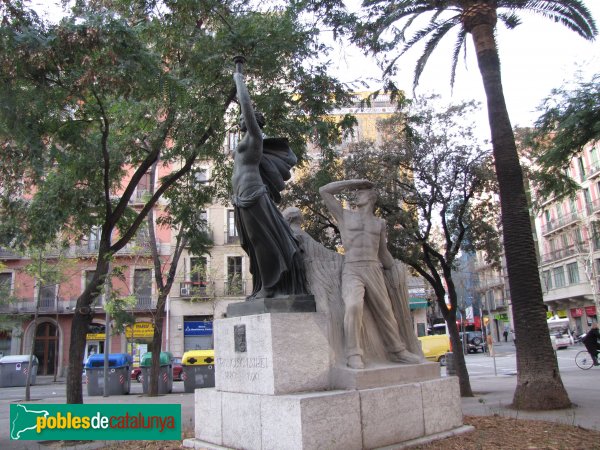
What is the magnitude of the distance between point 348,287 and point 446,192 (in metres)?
9.16

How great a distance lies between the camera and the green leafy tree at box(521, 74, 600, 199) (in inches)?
364

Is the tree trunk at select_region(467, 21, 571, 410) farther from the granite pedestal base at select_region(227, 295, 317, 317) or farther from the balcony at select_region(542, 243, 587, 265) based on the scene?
the balcony at select_region(542, 243, 587, 265)

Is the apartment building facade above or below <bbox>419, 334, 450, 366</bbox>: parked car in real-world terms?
Answer: above

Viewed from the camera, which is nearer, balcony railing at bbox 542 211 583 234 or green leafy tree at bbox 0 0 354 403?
green leafy tree at bbox 0 0 354 403

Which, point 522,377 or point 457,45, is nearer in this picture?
point 522,377

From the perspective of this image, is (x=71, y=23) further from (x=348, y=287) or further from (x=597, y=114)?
(x=597, y=114)

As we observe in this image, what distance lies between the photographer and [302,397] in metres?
4.77

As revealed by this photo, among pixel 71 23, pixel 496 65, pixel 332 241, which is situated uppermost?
pixel 496 65

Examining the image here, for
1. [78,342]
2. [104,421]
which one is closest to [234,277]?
[78,342]

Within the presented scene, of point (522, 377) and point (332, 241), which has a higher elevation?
point (332, 241)

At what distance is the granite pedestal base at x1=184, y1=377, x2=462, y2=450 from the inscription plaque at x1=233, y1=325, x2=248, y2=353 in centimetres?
48

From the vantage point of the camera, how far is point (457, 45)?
12.9 m

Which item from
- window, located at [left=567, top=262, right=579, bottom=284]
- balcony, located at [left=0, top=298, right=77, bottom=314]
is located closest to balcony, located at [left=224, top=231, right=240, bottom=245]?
balcony, located at [left=0, top=298, right=77, bottom=314]

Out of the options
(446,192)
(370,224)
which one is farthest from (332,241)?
(370,224)
